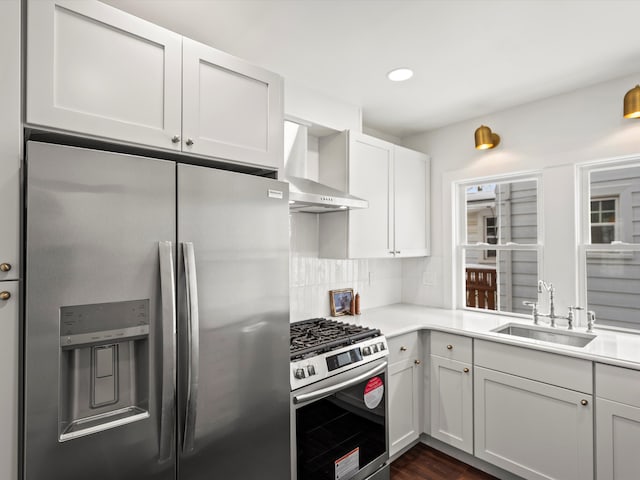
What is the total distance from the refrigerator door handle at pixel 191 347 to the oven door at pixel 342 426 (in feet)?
1.73

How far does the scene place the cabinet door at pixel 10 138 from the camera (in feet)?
3.52

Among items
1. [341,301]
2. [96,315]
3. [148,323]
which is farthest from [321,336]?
[96,315]

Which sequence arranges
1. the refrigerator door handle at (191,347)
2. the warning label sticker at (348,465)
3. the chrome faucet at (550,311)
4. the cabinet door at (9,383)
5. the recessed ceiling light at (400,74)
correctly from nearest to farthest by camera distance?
1. the cabinet door at (9,383)
2. the refrigerator door handle at (191,347)
3. the warning label sticker at (348,465)
4. the recessed ceiling light at (400,74)
5. the chrome faucet at (550,311)

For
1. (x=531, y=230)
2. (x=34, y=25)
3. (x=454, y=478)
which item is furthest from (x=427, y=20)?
(x=454, y=478)

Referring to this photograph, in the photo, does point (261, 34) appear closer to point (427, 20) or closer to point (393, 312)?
point (427, 20)

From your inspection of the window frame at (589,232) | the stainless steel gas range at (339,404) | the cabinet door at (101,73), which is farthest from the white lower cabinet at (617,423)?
the cabinet door at (101,73)

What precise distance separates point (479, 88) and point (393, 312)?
6.02 ft

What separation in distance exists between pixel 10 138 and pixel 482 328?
2.66 m

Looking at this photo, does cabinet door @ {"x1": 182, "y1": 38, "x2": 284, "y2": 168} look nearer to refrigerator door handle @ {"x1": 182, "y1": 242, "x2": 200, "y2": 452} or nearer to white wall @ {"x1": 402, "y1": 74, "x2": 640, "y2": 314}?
refrigerator door handle @ {"x1": 182, "y1": 242, "x2": 200, "y2": 452}

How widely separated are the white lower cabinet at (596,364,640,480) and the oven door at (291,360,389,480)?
1122mm

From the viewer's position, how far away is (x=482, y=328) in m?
2.50

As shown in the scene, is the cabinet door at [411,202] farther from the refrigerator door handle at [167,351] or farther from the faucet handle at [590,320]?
the refrigerator door handle at [167,351]

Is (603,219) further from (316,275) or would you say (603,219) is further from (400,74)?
(316,275)

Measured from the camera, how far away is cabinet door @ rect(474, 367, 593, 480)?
6.46ft
